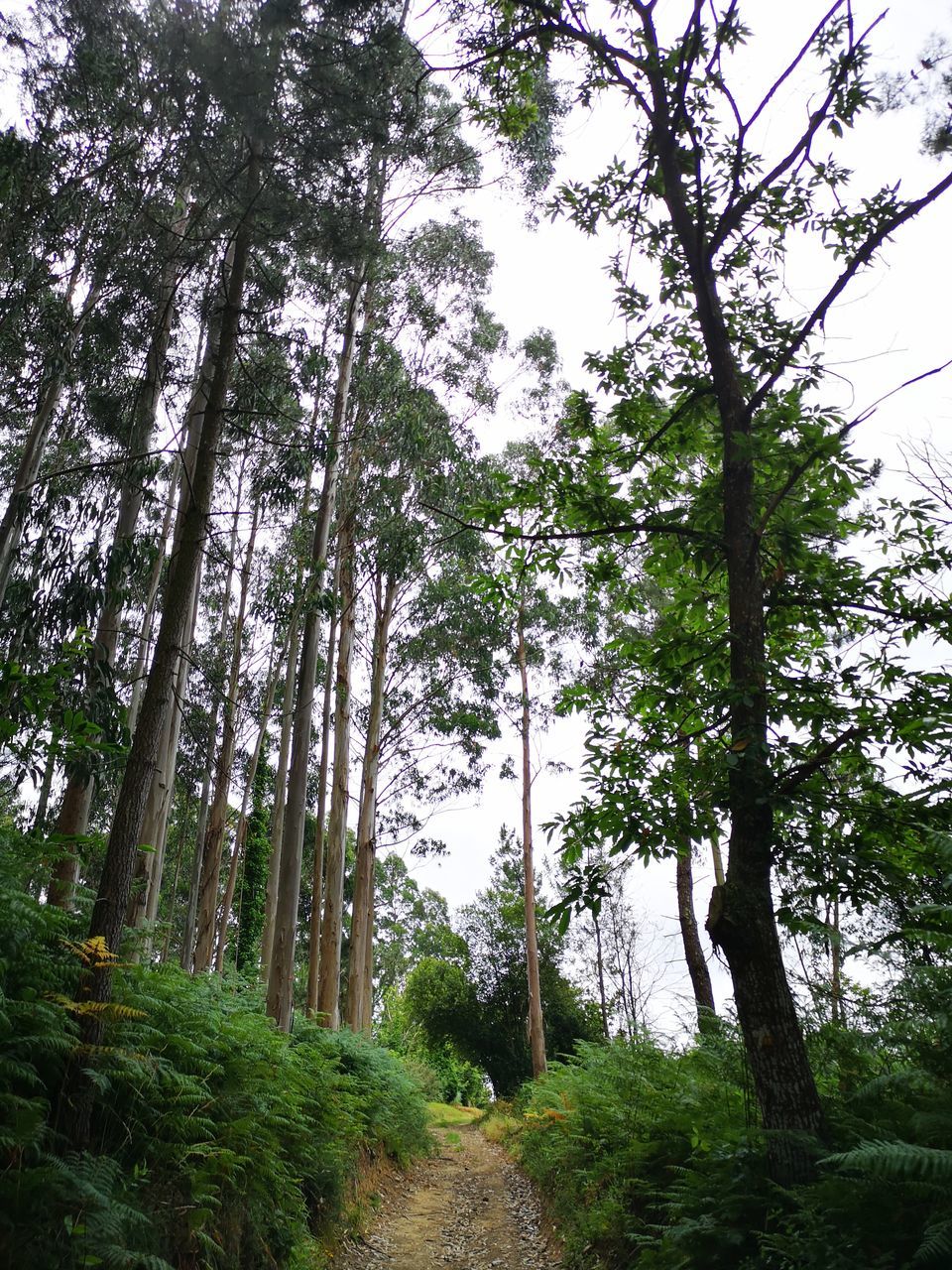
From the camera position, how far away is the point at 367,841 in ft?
48.2

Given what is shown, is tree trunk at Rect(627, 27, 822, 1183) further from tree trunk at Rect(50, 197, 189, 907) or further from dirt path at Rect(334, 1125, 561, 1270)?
tree trunk at Rect(50, 197, 189, 907)

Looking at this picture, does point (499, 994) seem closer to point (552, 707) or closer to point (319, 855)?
point (319, 855)

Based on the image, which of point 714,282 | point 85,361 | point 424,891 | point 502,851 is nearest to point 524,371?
point 85,361

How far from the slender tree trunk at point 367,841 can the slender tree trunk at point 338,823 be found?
0.62 m

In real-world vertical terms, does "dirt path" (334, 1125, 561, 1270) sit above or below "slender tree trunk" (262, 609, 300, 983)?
below

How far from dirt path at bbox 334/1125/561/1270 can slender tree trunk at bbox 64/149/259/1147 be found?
10.4 ft

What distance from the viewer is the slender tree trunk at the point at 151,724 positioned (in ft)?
11.8

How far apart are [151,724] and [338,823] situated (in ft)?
28.9

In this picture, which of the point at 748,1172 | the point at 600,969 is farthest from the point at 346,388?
the point at 600,969

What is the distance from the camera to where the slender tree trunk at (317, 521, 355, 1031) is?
477 inches

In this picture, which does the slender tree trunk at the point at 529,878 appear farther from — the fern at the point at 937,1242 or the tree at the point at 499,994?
the fern at the point at 937,1242

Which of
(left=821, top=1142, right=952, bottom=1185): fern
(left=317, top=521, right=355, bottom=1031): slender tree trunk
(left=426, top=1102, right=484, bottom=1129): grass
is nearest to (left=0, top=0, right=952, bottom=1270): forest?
(left=821, top=1142, right=952, bottom=1185): fern

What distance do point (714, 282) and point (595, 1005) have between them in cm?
1837

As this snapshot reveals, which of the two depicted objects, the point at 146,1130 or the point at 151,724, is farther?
the point at 151,724
